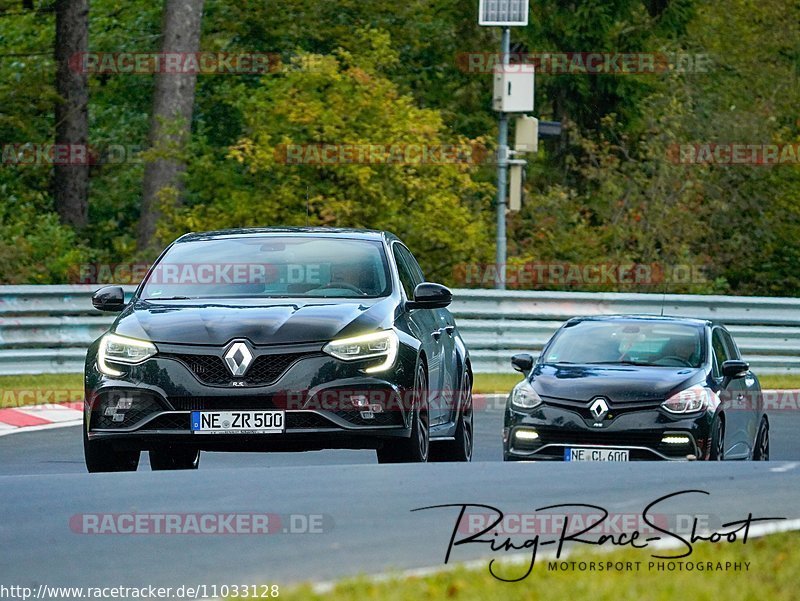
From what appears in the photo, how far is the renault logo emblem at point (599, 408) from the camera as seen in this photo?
48.8ft

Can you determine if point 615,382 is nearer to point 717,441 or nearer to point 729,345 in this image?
point 717,441

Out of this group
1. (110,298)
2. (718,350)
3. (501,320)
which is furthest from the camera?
(501,320)

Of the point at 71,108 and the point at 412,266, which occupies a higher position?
the point at 412,266

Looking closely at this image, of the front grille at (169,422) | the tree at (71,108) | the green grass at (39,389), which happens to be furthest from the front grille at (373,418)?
the tree at (71,108)

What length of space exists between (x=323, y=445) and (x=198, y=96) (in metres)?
31.1

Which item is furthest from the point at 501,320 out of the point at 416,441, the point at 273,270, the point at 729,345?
the point at 416,441

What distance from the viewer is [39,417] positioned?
733 inches

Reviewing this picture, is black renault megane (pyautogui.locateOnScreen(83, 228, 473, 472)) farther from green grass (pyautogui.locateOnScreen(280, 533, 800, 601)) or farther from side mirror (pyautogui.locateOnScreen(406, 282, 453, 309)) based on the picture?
green grass (pyautogui.locateOnScreen(280, 533, 800, 601))

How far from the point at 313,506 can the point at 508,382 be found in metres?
14.3

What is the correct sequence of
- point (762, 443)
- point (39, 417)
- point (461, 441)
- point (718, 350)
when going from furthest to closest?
point (39, 417) → point (762, 443) → point (718, 350) → point (461, 441)

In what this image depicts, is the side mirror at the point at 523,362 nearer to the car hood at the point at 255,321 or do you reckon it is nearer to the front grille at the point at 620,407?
the front grille at the point at 620,407

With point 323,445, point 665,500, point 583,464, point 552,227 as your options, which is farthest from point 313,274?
point 552,227

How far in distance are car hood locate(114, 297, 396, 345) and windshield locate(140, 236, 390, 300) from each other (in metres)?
0.34

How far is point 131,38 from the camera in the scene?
136 ft
